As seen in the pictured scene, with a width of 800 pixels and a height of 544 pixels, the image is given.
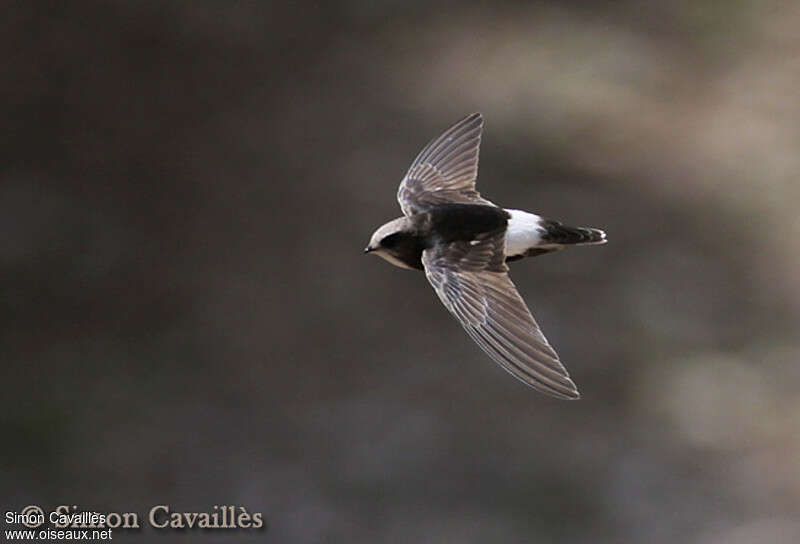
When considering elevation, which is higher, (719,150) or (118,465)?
(719,150)

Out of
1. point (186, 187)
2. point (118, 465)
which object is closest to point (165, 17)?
point (186, 187)

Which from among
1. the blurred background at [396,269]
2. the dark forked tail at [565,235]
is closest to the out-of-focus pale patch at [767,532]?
the blurred background at [396,269]

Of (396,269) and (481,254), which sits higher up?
(396,269)

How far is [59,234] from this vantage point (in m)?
5.96

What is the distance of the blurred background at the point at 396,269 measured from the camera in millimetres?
5109

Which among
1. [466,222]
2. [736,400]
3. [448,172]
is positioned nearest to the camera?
[466,222]

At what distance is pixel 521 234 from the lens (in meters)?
3.09

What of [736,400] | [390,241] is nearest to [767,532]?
[736,400]

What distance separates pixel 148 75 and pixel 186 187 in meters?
0.92

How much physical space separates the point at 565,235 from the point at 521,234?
5.7 inches

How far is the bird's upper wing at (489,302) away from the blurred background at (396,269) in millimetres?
2161

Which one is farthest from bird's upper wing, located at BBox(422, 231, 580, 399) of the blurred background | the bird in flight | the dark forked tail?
the blurred background

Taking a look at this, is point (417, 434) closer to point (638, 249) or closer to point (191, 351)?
point (191, 351)

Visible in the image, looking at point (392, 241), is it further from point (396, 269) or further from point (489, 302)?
point (396, 269)
